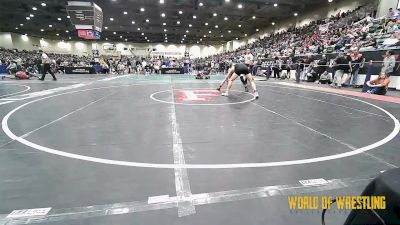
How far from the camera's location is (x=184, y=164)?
2.79m

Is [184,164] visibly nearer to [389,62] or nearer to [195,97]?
[195,97]

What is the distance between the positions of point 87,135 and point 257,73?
20883 mm

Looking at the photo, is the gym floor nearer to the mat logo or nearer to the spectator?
the mat logo

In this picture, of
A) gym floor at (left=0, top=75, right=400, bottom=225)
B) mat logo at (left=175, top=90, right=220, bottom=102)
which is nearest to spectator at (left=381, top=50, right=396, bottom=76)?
gym floor at (left=0, top=75, right=400, bottom=225)

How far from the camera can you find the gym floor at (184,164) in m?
1.93

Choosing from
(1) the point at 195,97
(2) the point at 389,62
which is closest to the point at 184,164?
(1) the point at 195,97

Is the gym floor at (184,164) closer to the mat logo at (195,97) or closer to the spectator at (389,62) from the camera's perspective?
the mat logo at (195,97)

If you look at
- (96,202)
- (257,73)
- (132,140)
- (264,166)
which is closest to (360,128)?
(264,166)

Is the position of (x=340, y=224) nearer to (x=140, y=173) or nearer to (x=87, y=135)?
(x=140, y=173)

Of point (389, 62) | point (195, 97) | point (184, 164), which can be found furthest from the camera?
point (389, 62)

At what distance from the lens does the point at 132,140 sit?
3.61m

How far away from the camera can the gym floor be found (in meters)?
1.93

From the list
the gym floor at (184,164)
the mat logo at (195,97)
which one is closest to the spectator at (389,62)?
the gym floor at (184,164)

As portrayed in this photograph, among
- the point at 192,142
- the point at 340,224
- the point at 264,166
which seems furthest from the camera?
the point at 192,142
